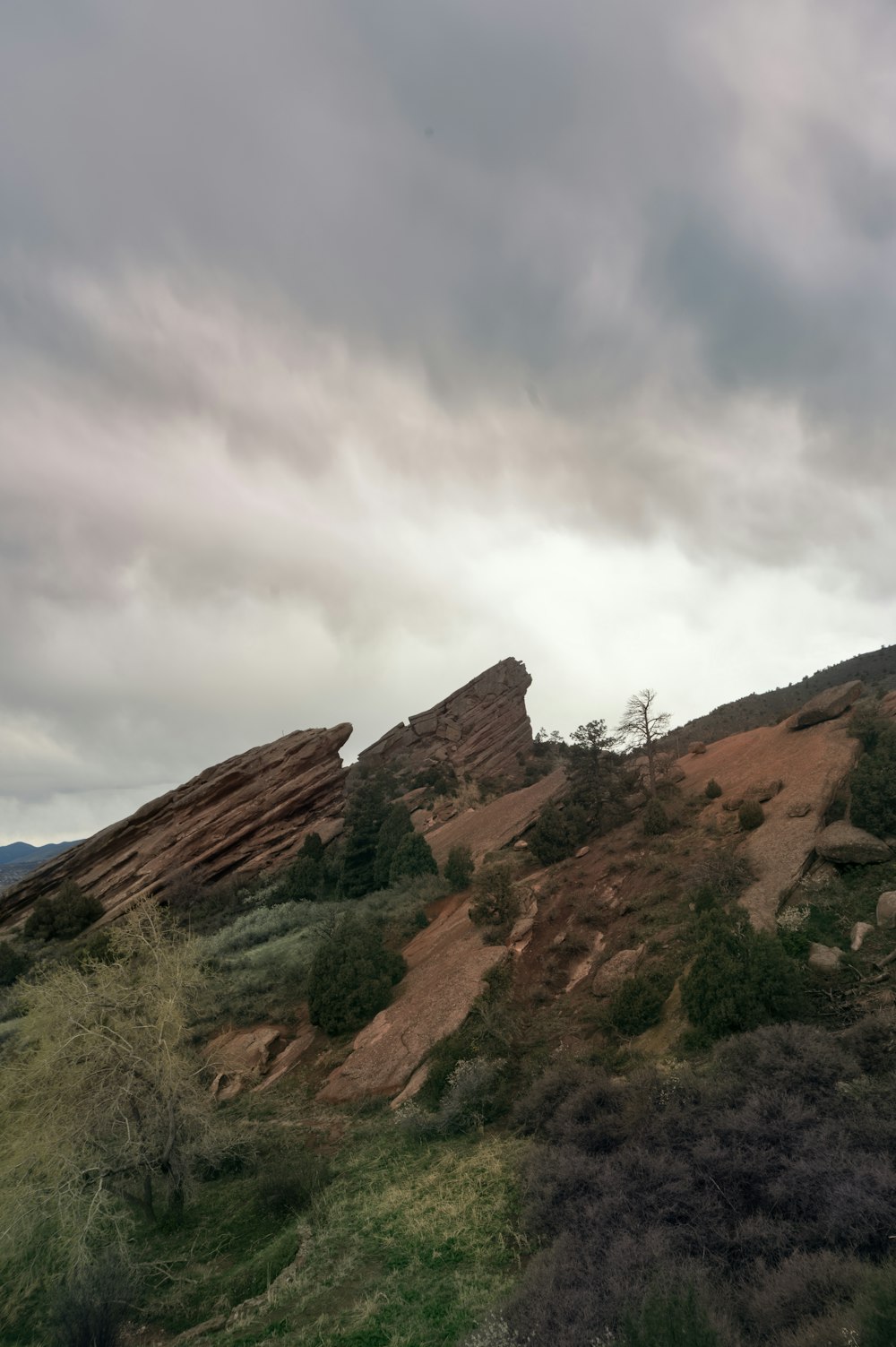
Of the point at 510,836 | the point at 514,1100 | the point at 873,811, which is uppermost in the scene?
the point at 510,836

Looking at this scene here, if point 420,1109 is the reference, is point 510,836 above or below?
above

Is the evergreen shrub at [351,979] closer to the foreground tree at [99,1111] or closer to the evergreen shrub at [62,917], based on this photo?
the foreground tree at [99,1111]

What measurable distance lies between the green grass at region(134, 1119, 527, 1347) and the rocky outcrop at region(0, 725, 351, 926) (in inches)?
1276

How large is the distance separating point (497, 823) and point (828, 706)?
47.9 feet

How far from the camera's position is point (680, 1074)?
1095 centimetres

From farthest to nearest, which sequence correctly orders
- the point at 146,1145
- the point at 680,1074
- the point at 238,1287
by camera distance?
the point at 146,1145 → the point at 680,1074 → the point at 238,1287

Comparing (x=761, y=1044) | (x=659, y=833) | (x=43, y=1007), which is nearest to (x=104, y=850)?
(x=43, y=1007)

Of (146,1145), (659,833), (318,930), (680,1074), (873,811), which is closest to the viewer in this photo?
(680,1074)

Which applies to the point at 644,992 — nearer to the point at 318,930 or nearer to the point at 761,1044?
the point at 761,1044

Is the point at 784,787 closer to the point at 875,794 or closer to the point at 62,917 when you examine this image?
the point at 875,794

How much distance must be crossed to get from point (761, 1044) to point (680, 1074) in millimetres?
1435

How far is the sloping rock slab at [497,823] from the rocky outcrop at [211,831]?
45.2 feet

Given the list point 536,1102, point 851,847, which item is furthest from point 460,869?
point 851,847

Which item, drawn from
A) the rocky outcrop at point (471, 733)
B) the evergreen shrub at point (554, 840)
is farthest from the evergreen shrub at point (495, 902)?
the rocky outcrop at point (471, 733)
